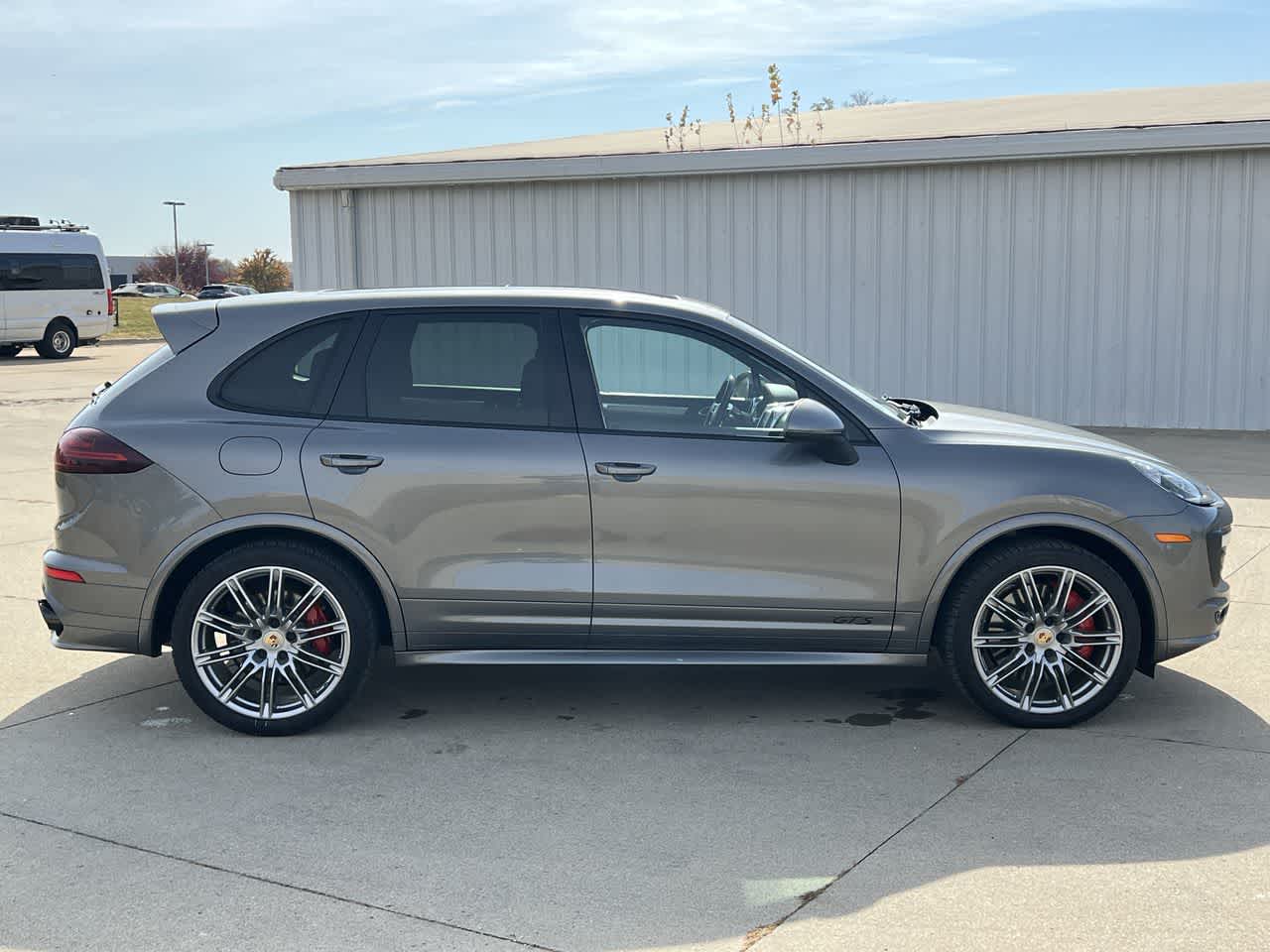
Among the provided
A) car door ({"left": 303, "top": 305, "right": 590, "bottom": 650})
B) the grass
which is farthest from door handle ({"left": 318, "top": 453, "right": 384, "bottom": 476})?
the grass

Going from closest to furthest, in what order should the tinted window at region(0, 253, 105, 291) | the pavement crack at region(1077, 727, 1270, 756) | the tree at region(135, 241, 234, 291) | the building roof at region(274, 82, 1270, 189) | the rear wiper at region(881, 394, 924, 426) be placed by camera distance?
the pavement crack at region(1077, 727, 1270, 756)
the rear wiper at region(881, 394, 924, 426)
the building roof at region(274, 82, 1270, 189)
the tinted window at region(0, 253, 105, 291)
the tree at region(135, 241, 234, 291)

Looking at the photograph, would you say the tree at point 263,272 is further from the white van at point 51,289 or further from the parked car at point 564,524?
the parked car at point 564,524

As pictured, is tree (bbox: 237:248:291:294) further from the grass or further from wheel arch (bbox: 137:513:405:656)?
wheel arch (bbox: 137:513:405:656)

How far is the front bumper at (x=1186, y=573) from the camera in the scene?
5.38 m

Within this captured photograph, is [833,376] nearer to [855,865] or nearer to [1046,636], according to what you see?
[1046,636]

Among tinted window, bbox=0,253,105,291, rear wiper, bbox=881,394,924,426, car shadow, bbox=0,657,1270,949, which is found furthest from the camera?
tinted window, bbox=0,253,105,291

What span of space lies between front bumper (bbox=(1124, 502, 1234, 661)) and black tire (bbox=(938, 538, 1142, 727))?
13cm

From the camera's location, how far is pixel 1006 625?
5426 millimetres

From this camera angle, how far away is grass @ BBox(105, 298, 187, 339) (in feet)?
146

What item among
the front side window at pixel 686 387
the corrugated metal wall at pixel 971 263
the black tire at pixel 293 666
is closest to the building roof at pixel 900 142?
the corrugated metal wall at pixel 971 263

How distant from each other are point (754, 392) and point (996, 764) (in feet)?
5.31

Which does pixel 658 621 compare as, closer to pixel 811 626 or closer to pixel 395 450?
pixel 811 626

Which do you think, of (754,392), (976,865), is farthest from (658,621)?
(976,865)

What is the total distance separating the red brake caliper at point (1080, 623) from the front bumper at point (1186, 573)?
0.26 meters
